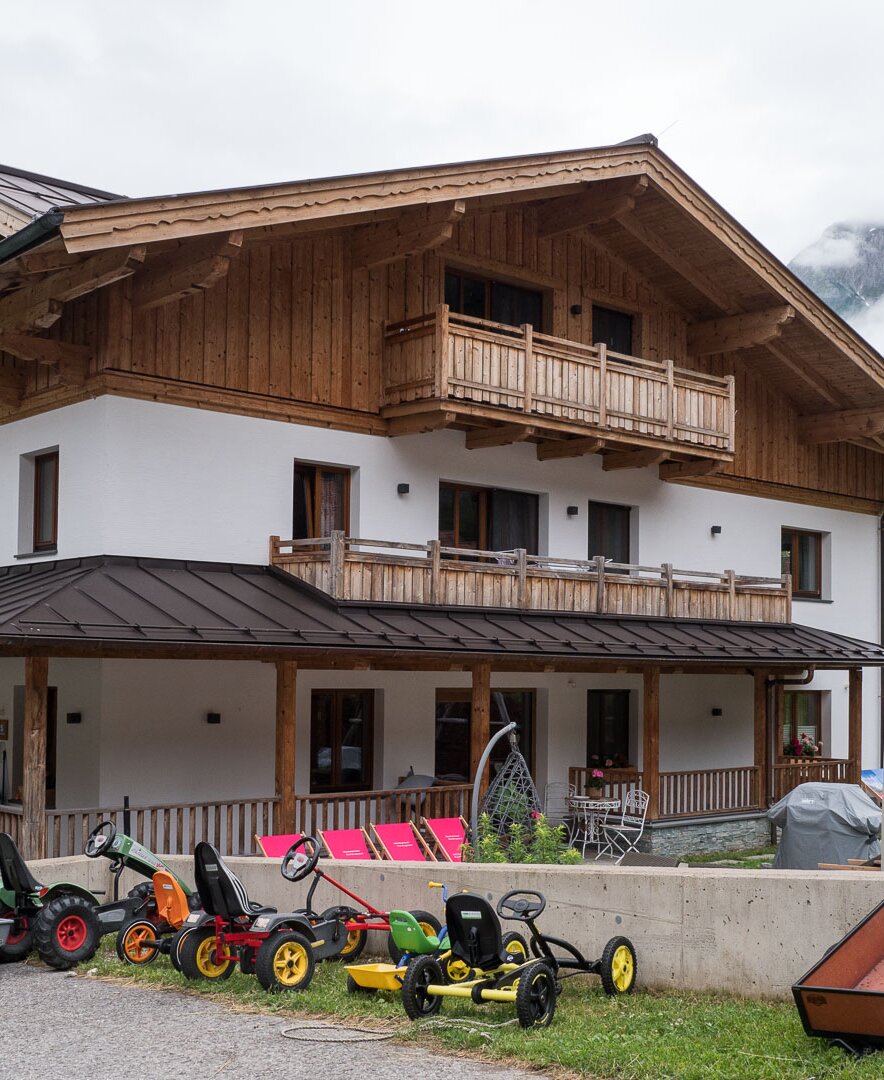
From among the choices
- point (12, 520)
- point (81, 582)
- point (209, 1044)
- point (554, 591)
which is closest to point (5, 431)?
point (12, 520)

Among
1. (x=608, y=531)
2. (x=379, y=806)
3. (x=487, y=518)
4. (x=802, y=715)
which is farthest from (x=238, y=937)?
(x=802, y=715)

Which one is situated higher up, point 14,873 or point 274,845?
point 14,873

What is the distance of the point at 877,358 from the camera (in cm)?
2475

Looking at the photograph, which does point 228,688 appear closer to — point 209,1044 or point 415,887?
point 415,887

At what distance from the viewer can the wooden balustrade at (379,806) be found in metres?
16.8

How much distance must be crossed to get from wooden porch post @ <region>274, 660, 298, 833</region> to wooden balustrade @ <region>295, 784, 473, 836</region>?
0.26 m

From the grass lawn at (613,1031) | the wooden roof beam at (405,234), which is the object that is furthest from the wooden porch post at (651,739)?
the grass lawn at (613,1031)

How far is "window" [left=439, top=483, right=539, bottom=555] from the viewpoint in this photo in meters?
20.8

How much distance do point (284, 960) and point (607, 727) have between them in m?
13.8

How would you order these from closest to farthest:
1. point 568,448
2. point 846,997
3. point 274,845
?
point 846,997 → point 274,845 → point 568,448

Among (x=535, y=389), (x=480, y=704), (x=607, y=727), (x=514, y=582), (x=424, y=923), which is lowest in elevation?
(x=424, y=923)

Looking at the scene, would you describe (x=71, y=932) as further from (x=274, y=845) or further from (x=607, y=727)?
(x=607, y=727)

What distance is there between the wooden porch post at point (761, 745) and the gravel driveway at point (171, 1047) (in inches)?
587

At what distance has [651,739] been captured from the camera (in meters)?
20.8
